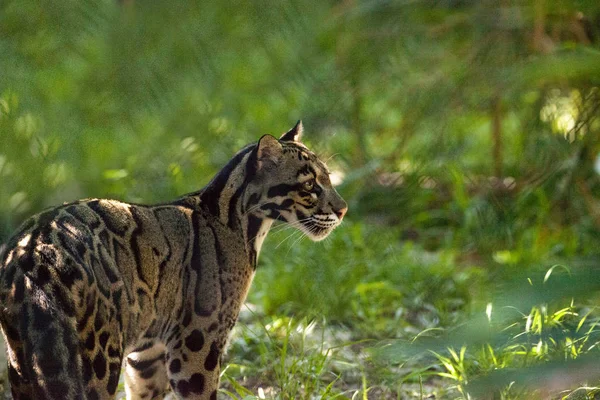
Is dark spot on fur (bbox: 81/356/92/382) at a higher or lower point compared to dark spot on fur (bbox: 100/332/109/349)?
lower

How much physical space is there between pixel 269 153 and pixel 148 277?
2.56ft

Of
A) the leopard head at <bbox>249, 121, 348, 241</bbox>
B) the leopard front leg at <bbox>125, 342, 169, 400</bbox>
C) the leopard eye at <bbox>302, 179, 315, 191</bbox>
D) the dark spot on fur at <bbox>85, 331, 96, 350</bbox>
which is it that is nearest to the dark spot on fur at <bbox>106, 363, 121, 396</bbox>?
the dark spot on fur at <bbox>85, 331, 96, 350</bbox>

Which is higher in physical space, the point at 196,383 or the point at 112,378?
the point at 112,378

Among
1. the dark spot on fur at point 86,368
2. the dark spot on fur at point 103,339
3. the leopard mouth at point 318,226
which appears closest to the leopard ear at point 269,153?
the leopard mouth at point 318,226

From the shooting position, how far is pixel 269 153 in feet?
11.6

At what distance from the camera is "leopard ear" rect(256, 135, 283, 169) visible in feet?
11.4

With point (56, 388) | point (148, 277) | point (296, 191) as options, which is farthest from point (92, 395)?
point (296, 191)

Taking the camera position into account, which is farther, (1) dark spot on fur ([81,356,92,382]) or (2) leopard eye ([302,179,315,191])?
(2) leopard eye ([302,179,315,191])

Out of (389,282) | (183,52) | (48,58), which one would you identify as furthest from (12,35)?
(389,282)

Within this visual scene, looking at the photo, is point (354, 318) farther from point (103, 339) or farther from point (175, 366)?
point (103, 339)

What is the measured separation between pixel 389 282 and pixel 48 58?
16.3 feet

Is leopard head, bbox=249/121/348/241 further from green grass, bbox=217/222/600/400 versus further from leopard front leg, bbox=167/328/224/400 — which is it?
leopard front leg, bbox=167/328/224/400

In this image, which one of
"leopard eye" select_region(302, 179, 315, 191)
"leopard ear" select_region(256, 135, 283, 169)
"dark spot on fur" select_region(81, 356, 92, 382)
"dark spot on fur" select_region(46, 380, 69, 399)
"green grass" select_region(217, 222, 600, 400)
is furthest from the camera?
"green grass" select_region(217, 222, 600, 400)

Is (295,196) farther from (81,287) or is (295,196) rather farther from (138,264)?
(81,287)
